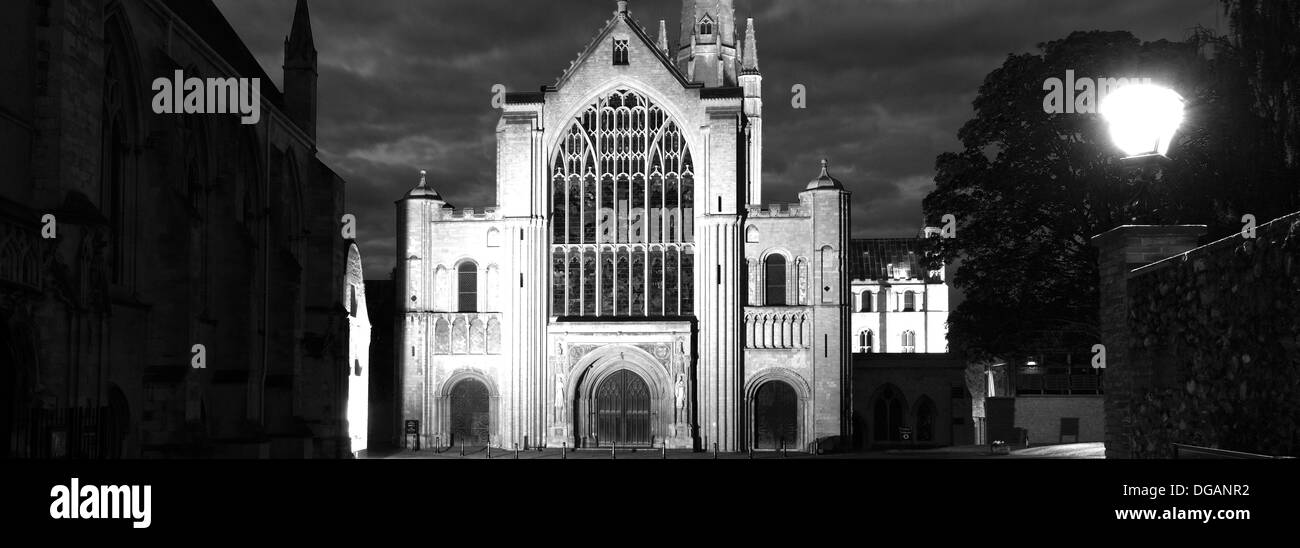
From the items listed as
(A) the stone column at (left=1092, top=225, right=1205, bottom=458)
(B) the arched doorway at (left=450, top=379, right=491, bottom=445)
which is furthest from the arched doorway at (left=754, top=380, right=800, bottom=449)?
(A) the stone column at (left=1092, top=225, right=1205, bottom=458)

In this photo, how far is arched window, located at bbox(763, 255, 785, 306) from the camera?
44.7m

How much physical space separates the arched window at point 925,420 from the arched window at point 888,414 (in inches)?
26.4

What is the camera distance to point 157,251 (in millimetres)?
22516

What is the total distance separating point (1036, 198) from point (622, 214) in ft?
54.1

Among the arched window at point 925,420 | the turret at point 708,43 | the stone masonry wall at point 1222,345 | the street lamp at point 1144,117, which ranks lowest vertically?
the arched window at point 925,420

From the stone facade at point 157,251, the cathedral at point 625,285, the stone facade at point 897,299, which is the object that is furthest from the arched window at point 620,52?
the stone facade at point 897,299

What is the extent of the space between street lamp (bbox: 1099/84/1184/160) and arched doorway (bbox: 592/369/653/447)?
3474 centimetres

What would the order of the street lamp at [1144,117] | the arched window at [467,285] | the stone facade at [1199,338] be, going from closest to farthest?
the street lamp at [1144,117] < the stone facade at [1199,338] < the arched window at [467,285]

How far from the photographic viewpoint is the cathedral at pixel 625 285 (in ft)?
144

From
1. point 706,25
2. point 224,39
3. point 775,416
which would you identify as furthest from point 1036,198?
point 706,25

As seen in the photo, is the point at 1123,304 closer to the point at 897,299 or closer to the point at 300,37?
the point at 300,37

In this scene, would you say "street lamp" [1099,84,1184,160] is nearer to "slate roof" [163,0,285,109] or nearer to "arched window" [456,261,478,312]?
"slate roof" [163,0,285,109]

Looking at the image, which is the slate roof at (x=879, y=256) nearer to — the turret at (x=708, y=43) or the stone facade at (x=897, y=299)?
the stone facade at (x=897, y=299)
